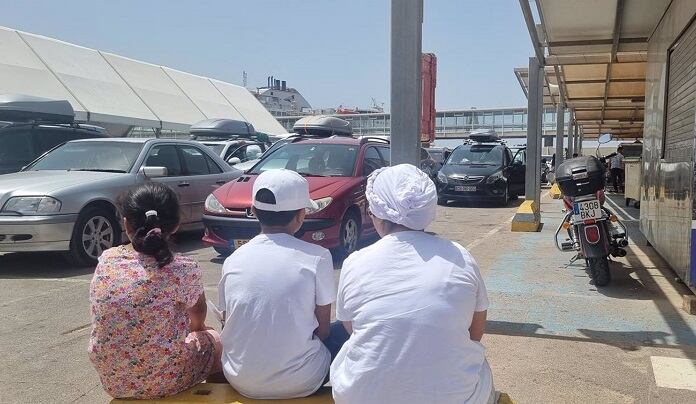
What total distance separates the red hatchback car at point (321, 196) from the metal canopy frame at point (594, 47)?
289 centimetres

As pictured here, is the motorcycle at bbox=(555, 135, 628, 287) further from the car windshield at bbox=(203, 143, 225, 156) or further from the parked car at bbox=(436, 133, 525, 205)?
the car windshield at bbox=(203, 143, 225, 156)

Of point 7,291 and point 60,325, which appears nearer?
point 60,325

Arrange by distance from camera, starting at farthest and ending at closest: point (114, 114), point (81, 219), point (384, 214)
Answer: point (114, 114) < point (81, 219) < point (384, 214)

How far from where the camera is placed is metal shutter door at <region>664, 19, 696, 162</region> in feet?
19.0

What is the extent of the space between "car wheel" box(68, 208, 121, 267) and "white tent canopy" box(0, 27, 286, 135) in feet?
37.0

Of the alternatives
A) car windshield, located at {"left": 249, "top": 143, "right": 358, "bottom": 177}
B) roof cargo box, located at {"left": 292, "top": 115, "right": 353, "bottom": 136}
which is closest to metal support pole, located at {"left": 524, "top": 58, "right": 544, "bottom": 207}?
roof cargo box, located at {"left": 292, "top": 115, "right": 353, "bottom": 136}

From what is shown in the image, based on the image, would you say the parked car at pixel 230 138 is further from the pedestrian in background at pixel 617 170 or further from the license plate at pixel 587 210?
the pedestrian in background at pixel 617 170

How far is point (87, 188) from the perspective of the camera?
23.4 ft

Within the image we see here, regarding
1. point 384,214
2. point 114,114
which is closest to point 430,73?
point 384,214

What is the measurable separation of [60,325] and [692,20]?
643cm

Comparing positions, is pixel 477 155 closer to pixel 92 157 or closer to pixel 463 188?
pixel 463 188

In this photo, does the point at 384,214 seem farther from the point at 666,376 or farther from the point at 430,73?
the point at 430,73

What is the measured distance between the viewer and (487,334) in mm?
4684

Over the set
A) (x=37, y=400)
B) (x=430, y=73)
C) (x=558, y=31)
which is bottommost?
(x=37, y=400)
